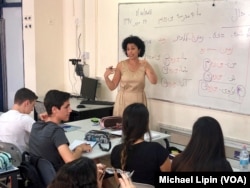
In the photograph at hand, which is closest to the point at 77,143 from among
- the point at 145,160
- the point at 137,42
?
the point at 145,160

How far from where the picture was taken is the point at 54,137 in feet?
9.23

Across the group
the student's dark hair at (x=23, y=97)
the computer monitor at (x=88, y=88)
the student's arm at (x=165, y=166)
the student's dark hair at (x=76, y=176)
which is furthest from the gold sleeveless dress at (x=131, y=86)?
the student's dark hair at (x=76, y=176)

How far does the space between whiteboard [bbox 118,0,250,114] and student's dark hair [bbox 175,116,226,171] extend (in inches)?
69.1

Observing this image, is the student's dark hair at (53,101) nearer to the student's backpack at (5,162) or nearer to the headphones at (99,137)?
the student's backpack at (5,162)

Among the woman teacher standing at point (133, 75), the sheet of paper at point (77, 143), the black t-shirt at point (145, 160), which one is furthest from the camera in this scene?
the woman teacher standing at point (133, 75)

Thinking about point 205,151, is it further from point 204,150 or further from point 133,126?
point 133,126

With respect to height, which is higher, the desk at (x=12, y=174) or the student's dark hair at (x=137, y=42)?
the student's dark hair at (x=137, y=42)

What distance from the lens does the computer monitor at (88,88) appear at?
17.6 ft

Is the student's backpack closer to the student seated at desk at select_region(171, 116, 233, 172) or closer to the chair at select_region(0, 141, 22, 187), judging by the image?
the chair at select_region(0, 141, 22, 187)

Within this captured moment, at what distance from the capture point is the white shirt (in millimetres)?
3357

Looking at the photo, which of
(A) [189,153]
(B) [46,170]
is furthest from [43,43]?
(A) [189,153]

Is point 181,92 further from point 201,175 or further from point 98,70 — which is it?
point 201,175

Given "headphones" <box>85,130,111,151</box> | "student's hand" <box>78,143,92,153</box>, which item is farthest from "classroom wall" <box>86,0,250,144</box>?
"student's hand" <box>78,143,92,153</box>

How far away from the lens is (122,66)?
4.53 m
